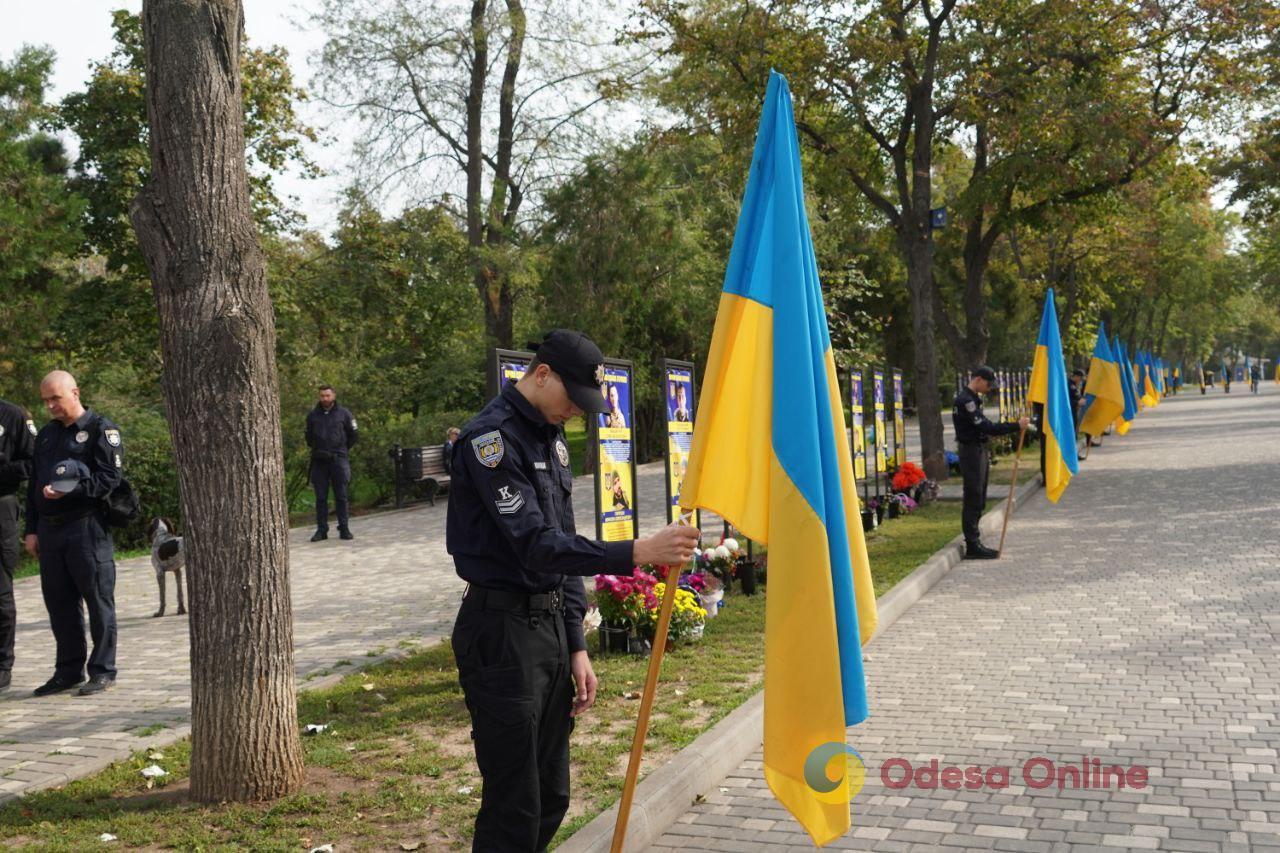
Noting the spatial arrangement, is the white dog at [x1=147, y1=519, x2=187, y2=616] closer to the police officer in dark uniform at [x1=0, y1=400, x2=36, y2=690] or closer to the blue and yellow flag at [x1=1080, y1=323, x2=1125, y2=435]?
the police officer in dark uniform at [x1=0, y1=400, x2=36, y2=690]

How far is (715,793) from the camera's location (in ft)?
18.2

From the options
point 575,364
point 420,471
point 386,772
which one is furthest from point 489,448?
point 420,471

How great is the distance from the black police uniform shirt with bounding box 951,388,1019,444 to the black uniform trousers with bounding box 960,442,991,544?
0.09 meters

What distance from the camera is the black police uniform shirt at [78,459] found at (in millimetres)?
7582

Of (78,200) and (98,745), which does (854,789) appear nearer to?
(98,745)

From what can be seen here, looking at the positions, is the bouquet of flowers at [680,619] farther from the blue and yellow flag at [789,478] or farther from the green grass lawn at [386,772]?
the blue and yellow flag at [789,478]

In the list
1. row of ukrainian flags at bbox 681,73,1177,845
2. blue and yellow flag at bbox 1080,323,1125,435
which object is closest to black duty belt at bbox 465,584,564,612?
row of ukrainian flags at bbox 681,73,1177,845

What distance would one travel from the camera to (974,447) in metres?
12.9

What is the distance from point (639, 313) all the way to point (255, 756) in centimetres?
2325

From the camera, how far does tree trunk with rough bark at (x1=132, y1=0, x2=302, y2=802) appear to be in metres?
5.22

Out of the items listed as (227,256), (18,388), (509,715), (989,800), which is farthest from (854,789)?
(18,388)

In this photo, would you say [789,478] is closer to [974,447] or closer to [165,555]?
[165,555]

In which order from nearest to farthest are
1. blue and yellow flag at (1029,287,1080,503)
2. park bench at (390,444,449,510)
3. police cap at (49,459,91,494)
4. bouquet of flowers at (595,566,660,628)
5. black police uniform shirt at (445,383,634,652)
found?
black police uniform shirt at (445,383,634,652) < police cap at (49,459,91,494) < bouquet of flowers at (595,566,660,628) < blue and yellow flag at (1029,287,1080,503) < park bench at (390,444,449,510)

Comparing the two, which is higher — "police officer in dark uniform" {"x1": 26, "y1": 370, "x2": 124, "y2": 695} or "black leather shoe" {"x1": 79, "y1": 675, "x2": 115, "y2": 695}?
"police officer in dark uniform" {"x1": 26, "y1": 370, "x2": 124, "y2": 695}
